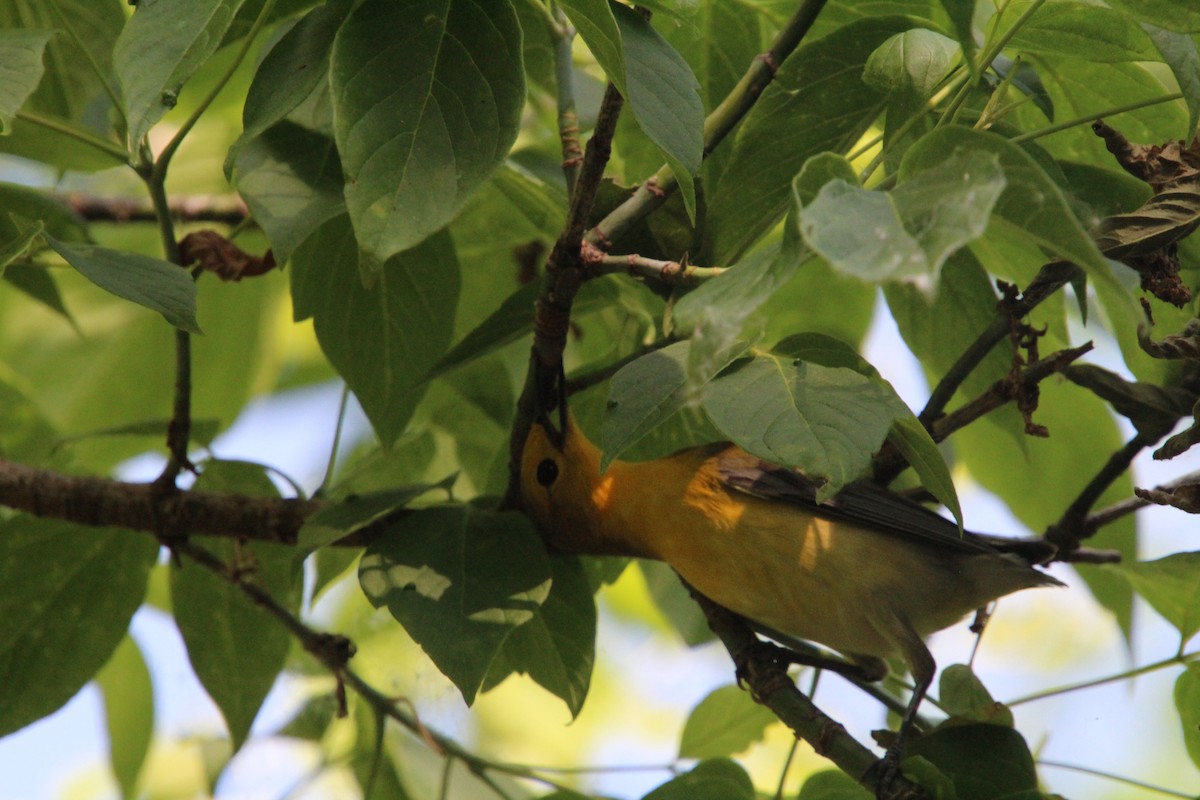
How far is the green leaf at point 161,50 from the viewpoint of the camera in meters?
1.38

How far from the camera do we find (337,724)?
3.50 m

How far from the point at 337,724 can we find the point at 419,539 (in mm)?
1749

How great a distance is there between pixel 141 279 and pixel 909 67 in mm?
1123

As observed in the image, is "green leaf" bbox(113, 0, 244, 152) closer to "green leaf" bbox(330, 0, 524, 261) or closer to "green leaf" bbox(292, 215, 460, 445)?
"green leaf" bbox(330, 0, 524, 261)

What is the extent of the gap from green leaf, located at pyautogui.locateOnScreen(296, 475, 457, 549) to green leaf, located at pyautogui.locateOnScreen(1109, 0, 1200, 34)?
1.31 m

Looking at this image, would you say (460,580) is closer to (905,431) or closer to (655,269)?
(655,269)

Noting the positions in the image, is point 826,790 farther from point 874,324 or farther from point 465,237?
point 874,324

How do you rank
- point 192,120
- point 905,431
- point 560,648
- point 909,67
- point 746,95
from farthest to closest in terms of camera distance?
point 560,648 < point 746,95 < point 192,120 < point 909,67 < point 905,431

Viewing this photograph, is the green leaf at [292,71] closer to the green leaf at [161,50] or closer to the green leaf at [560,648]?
the green leaf at [161,50]

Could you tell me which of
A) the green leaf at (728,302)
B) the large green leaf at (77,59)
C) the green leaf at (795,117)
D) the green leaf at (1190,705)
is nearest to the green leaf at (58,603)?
the large green leaf at (77,59)

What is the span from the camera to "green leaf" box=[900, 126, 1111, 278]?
1079 mm

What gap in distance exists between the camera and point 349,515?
1933 millimetres

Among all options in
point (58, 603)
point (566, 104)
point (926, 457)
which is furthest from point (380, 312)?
point (926, 457)

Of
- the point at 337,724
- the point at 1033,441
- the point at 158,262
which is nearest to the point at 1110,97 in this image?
the point at 1033,441
